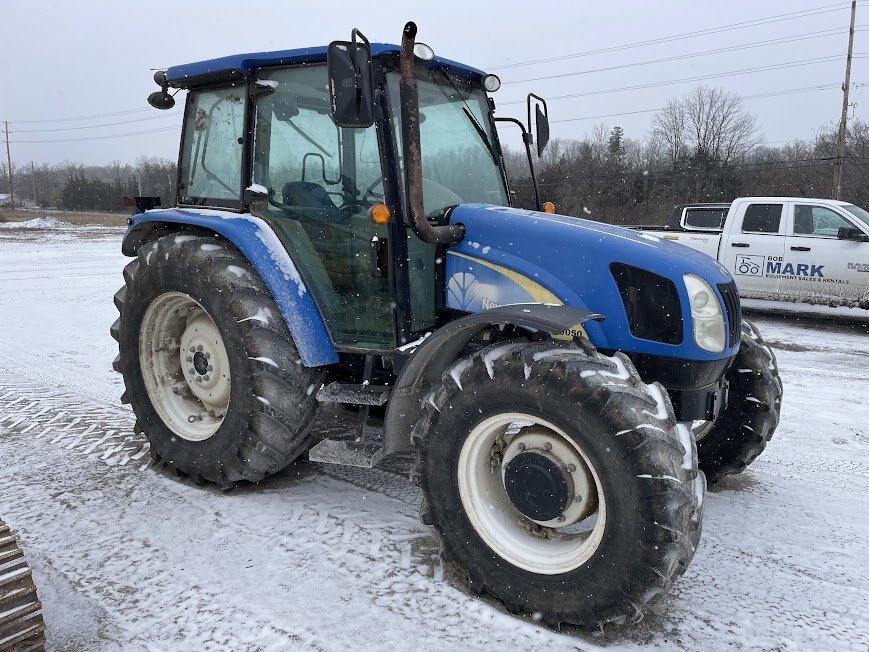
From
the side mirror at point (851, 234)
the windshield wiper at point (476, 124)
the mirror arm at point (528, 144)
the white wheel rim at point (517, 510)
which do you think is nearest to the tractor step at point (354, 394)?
the white wheel rim at point (517, 510)

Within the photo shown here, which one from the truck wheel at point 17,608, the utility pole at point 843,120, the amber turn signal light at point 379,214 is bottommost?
the truck wheel at point 17,608

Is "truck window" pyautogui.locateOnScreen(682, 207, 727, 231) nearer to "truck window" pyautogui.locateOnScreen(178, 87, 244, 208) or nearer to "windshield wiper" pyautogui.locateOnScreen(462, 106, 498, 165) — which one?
"windshield wiper" pyautogui.locateOnScreen(462, 106, 498, 165)

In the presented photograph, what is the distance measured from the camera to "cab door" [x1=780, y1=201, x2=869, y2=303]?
9.18 meters

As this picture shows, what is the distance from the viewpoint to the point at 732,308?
9.89ft

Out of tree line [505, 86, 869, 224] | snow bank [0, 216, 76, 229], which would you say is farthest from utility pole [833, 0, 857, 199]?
snow bank [0, 216, 76, 229]

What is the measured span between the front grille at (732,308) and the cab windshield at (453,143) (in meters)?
1.36

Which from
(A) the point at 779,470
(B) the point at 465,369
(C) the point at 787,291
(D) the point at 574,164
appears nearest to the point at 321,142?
(B) the point at 465,369

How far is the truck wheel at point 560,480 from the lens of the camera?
7.55 feet

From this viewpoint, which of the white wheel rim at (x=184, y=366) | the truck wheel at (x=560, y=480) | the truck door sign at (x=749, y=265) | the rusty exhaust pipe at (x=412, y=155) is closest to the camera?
the truck wheel at (x=560, y=480)

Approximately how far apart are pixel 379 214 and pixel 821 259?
860 centimetres

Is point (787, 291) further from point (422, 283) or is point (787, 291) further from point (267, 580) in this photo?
point (267, 580)

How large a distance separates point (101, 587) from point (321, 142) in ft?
7.54

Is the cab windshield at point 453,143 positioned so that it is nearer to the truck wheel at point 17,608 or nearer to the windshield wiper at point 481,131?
the windshield wiper at point 481,131

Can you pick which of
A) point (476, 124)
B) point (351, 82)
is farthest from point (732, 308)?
point (351, 82)
